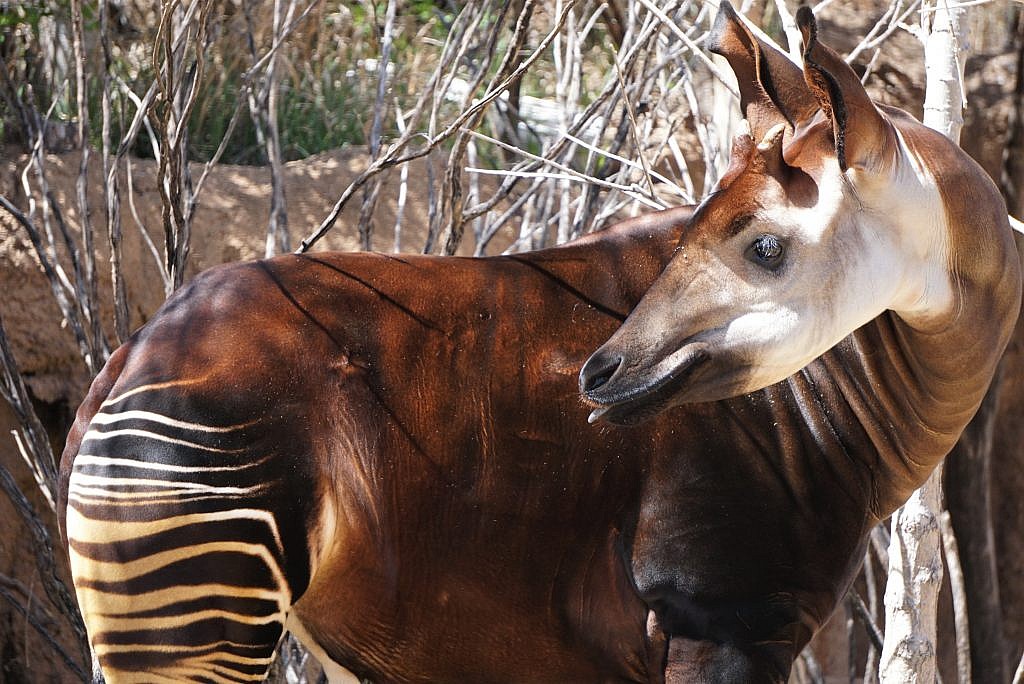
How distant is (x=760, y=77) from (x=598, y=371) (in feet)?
1.60

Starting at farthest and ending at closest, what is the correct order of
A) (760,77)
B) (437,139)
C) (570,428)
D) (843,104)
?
(437,139) → (570,428) → (760,77) → (843,104)

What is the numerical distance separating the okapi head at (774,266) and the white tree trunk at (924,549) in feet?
2.22

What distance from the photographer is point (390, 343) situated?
1.91 m

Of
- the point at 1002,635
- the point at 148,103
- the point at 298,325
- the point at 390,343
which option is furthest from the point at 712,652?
the point at 1002,635

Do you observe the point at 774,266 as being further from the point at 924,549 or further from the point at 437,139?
the point at 924,549

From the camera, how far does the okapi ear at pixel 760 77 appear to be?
1755 millimetres

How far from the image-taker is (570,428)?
1.95 m

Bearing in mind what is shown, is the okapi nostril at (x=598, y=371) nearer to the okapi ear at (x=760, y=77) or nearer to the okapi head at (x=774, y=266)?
the okapi head at (x=774, y=266)

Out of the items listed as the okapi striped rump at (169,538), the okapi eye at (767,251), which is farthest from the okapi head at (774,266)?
the okapi striped rump at (169,538)

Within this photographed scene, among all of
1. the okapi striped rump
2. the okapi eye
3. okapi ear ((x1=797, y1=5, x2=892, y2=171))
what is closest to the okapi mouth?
the okapi eye

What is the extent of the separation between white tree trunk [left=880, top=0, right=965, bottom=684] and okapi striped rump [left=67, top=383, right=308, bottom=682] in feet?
4.17

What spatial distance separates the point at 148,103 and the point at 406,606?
1.54 meters

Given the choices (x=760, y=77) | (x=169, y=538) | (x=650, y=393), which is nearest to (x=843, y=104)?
(x=760, y=77)

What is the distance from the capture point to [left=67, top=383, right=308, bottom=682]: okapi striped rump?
5.70ft
